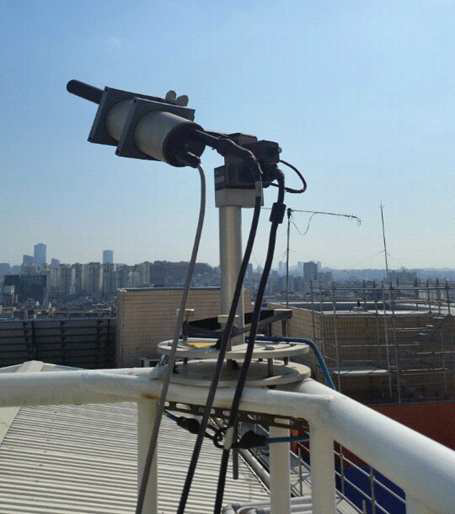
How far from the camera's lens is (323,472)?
101cm

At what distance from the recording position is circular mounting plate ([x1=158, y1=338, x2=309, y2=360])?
1.12 m

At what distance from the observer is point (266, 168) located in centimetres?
126

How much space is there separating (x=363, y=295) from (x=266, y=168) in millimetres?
11535

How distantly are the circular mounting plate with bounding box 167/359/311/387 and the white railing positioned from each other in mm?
21

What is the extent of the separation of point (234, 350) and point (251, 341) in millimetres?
131

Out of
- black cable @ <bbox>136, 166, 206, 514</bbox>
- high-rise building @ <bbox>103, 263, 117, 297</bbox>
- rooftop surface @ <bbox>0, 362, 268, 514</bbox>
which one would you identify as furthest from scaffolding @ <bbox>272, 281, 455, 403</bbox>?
high-rise building @ <bbox>103, 263, 117, 297</bbox>

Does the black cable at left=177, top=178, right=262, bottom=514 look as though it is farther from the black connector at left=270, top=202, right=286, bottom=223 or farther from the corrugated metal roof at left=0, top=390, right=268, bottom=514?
the corrugated metal roof at left=0, top=390, right=268, bottom=514

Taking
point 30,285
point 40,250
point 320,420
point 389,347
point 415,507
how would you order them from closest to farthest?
point 415,507, point 320,420, point 389,347, point 30,285, point 40,250

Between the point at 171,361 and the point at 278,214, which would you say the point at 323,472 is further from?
the point at 278,214

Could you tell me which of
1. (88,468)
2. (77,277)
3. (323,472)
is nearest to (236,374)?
(323,472)

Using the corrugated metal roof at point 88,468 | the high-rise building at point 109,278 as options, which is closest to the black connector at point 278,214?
the corrugated metal roof at point 88,468

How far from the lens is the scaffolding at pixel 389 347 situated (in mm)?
11312

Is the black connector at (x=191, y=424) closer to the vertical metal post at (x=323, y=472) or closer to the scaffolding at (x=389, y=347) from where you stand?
the vertical metal post at (x=323, y=472)

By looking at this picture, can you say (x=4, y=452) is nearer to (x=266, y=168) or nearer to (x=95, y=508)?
(x=95, y=508)
